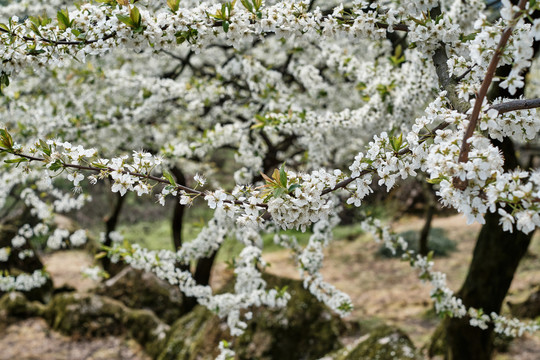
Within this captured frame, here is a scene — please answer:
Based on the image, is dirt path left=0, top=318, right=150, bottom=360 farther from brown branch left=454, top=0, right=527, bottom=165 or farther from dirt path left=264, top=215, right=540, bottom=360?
brown branch left=454, top=0, right=527, bottom=165

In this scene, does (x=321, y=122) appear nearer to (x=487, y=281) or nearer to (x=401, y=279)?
(x=487, y=281)

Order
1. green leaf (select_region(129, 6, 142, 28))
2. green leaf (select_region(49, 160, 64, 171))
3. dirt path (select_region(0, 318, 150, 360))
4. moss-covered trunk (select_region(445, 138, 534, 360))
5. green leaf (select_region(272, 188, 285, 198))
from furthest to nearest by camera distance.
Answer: dirt path (select_region(0, 318, 150, 360)) < moss-covered trunk (select_region(445, 138, 534, 360)) < green leaf (select_region(129, 6, 142, 28)) < green leaf (select_region(49, 160, 64, 171)) < green leaf (select_region(272, 188, 285, 198))

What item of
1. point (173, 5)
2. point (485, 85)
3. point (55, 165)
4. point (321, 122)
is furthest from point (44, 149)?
point (321, 122)

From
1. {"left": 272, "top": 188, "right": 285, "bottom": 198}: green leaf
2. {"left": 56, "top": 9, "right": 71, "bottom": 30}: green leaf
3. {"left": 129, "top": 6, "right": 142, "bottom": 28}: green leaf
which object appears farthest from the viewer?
{"left": 56, "top": 9, "right": 71, "bottom": 30}: green leaf

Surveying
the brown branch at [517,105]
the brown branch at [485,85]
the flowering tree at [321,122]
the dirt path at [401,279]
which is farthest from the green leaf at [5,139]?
the dirt path at [401,279]

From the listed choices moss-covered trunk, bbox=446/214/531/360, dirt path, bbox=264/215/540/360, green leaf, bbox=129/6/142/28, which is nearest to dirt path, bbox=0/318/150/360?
dirt path, bbox=264/215/540/360

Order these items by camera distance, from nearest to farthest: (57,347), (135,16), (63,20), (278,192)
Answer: (278,192), (135,16), (63,20), (57,347)

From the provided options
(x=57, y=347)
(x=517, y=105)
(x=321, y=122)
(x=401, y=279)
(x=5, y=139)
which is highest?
(x=321, y=122)

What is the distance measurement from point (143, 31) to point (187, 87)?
2882 millimetres

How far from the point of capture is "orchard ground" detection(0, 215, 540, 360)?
5676 millimetres

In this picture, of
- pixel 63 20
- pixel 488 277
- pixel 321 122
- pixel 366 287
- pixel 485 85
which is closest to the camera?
pixel 485 85

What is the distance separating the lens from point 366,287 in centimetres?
799

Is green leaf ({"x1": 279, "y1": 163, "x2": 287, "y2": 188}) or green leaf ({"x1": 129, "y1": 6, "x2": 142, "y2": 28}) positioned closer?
green leaf ({"x1": 279, "y1": 163, "x2": 287, "y2": 188})

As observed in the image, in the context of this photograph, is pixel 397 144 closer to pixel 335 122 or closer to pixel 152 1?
pixel 152 1
